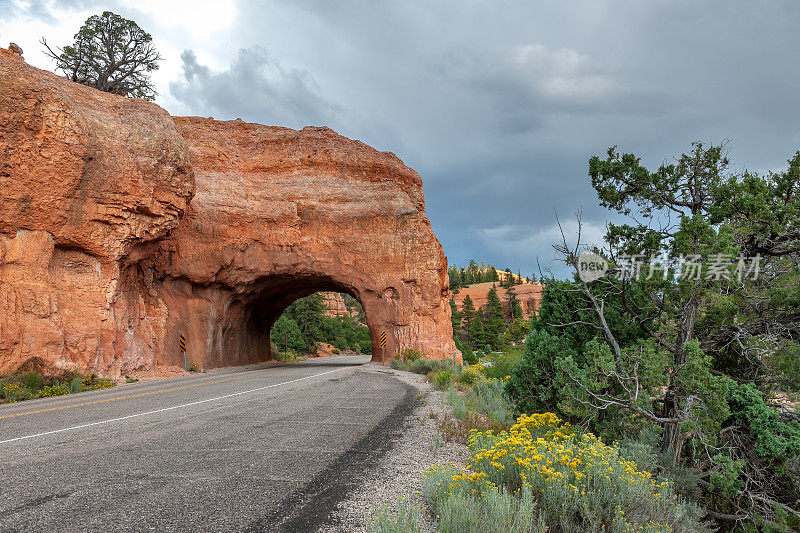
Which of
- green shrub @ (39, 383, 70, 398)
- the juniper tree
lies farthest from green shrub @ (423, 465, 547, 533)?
green shrub @ (39, 383, 70, 398)

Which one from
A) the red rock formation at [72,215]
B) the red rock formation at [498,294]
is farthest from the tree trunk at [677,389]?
the red rock formation at [498,294]

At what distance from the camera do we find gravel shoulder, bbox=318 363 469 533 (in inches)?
131

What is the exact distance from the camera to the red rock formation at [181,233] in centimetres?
1452

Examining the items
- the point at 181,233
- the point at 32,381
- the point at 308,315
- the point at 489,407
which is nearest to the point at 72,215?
the point at 32,381

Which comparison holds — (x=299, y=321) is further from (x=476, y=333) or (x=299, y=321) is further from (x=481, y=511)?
(x=481, y=511)

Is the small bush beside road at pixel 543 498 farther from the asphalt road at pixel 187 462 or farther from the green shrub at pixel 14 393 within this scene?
the green shrub at pixel 14 393

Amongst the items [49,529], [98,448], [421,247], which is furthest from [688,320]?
[421,247]

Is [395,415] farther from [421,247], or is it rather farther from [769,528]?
[421,247]

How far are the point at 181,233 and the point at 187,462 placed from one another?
71.3 feet

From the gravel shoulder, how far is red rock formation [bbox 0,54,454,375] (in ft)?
47.3

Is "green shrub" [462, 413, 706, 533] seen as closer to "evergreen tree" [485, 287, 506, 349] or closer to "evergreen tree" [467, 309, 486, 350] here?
"evergreen tree" [485, 287, 506, 349]

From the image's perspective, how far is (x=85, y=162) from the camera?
16016 mm

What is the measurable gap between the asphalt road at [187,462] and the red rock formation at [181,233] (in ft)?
Result: 25.7

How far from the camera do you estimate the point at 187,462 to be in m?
4.70
